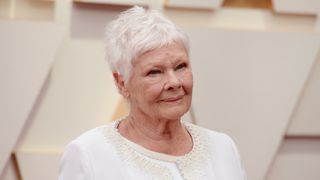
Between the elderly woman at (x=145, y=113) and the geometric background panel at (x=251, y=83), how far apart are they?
504 millimetres

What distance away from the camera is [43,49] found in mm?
1693

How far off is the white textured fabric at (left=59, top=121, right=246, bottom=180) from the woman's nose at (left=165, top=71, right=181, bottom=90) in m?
0.16

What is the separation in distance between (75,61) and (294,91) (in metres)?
0.70

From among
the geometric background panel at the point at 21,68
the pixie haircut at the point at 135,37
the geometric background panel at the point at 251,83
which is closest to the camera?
the pixie haircut at the point at 135,37

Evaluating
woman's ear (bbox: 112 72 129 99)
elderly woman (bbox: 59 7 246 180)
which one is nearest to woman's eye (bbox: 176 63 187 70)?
elderly woman (bbox: 59 7 246 180)

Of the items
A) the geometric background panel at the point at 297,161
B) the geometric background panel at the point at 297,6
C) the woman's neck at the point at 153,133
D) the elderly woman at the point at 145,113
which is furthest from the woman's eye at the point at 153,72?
the geometric background panel at the point at 297,161

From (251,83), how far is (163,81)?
2.26ft

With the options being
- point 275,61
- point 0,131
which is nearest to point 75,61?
point 0,131

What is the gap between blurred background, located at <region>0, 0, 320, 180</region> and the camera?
5.57 ft

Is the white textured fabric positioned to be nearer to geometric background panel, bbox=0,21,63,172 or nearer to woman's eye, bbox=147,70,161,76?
woman's eye, bbox=147,70,161,76

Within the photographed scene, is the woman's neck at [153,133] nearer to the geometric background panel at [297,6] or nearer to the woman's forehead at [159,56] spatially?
the woman's forehead at [159,56]

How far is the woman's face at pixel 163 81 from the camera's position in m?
1.25

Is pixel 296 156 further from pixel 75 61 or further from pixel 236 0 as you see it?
pixel 75 61

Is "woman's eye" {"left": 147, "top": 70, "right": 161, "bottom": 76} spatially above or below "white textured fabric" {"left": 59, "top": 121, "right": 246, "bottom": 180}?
above
